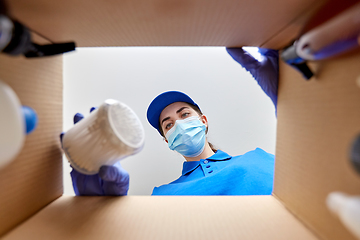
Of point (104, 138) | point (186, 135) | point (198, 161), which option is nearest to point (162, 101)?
point (186, 135)

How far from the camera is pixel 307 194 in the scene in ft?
1.59

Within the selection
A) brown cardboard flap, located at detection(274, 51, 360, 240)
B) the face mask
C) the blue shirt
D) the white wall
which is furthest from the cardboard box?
the white wall

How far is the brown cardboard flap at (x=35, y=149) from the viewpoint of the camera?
46 centimetres

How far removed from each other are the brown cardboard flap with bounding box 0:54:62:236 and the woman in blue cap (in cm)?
66

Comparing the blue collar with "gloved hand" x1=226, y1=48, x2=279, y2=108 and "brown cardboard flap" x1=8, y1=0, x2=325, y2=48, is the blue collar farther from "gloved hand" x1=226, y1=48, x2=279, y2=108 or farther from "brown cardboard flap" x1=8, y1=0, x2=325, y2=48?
"brown cardboard flap" x1=8, y1=0, x2=325, y2=48

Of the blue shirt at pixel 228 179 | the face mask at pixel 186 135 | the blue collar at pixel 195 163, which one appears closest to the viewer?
the blue shirt at pixel 228 179

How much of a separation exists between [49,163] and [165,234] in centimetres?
34

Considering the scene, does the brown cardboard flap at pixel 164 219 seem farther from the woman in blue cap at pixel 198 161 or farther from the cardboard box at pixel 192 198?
the woman in blue cap at pixel 198 161

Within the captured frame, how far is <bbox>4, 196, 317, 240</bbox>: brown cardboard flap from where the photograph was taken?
470 millimetres

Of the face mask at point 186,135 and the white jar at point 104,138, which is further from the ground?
the white jar at point 104,138

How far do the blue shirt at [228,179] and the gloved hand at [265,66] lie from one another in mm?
490

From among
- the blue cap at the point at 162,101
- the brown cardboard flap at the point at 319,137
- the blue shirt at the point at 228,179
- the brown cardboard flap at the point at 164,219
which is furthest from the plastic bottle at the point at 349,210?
the blue cap at the point at 162,101

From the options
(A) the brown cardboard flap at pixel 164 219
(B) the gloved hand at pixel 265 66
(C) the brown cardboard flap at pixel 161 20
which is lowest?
(A) the brown cardboard flap at pixel 164 219

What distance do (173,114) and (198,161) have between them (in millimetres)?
304
